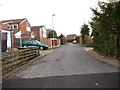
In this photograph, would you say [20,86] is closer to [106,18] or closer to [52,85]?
[52,85]

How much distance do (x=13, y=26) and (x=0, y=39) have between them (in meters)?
26.9

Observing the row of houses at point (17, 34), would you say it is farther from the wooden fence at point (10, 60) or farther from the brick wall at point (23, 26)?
the wooden fence at point (10, 60)

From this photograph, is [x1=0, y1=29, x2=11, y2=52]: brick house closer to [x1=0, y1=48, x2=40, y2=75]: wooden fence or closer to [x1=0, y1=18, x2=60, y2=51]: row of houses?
[x1=0, y1=18, x2=60, y2=51]: row of houses

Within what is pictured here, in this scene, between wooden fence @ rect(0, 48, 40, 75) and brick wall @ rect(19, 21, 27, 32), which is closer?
wooden fence @ rect(0, 48, 40, 75)

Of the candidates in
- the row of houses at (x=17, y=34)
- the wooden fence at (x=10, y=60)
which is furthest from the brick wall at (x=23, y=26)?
the wooden fence at (x=10, y=60)

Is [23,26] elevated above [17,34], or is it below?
above

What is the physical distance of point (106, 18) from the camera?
11.2 meters

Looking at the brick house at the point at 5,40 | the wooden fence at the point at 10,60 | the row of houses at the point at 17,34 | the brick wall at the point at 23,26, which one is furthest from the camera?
the brick wall at the point at 23,26

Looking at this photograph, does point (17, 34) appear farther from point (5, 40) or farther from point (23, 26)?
point (23, 26)

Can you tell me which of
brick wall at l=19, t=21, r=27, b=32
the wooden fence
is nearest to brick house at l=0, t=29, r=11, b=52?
the wooden fence

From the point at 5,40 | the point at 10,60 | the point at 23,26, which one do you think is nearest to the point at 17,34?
the point at 5,40

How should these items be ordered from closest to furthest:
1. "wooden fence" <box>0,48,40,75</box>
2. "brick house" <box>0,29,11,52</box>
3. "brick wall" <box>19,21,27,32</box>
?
"wooden fence" <box>0,48,40,75</box>
"brick house" <box>0,29,11,52</box>
"brick wall" <box>19,21,27,32</box>

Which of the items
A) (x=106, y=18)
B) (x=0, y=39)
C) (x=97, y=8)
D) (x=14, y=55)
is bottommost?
(x=14, y=55)

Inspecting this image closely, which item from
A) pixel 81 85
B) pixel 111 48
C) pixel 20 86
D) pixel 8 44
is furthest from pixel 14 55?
pixel 111 48
